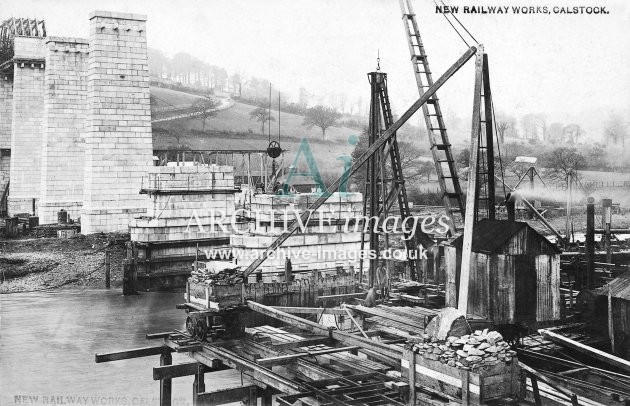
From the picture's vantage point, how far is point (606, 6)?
1447cm

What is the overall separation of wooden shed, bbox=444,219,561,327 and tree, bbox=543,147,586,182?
36.1 m

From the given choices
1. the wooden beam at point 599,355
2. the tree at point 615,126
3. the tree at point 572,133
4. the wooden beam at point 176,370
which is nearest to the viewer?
the wooden beam at point 599,355

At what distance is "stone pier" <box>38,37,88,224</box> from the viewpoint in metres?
41.6

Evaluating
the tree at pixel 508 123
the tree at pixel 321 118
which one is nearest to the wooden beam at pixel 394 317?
the tree at pixel 508 123

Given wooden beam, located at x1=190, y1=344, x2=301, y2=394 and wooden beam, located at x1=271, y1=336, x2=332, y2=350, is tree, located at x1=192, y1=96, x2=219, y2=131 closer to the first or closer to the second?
wooden beam, located at x1=190, y1=344, x2=301, y2=394

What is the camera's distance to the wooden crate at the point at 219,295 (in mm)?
14172

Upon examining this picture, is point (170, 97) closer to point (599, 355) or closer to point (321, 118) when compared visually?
point (321, 118)

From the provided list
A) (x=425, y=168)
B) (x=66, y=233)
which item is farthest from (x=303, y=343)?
(x=425, y=168)

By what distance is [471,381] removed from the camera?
27.5 feet

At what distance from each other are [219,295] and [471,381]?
278 inches

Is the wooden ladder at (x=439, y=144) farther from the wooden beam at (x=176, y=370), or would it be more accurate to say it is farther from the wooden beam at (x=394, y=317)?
the wooden beam at (x=176, y=370)

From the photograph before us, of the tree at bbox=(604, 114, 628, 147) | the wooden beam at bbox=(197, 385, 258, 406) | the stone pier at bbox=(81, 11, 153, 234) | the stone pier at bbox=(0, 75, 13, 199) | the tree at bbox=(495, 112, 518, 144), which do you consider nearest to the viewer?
the wooden beam at bbox=(197, 385, 258, 406)

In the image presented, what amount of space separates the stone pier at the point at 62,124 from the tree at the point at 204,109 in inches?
1743

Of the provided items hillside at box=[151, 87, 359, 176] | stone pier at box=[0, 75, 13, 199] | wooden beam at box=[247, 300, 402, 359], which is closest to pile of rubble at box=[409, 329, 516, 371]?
wooden beam at box=[247, 300, 402, 359]
